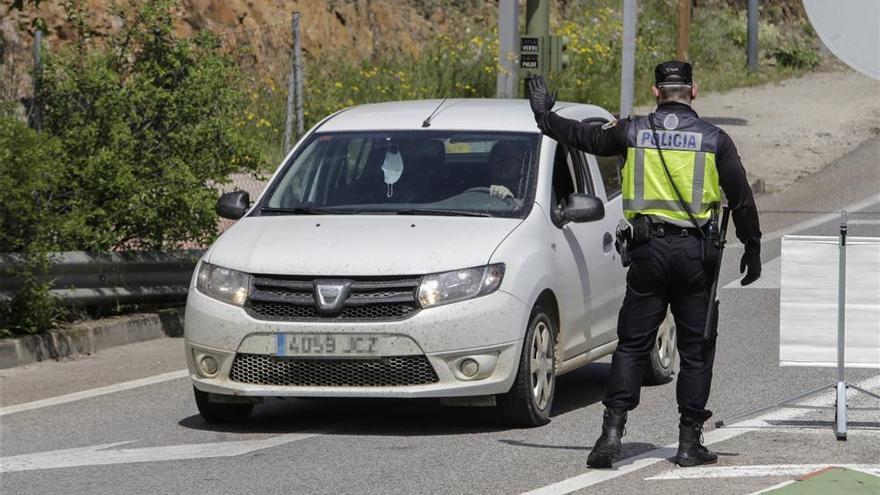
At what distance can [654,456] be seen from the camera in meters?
8.24

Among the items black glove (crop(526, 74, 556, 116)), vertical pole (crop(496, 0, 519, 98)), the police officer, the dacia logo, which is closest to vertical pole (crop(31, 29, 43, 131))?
the dacia logo

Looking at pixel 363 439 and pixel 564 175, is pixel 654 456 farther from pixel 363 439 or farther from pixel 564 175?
pixel 564 175

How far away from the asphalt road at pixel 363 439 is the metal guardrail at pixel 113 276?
58 centimetres

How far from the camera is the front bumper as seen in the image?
8.59 m

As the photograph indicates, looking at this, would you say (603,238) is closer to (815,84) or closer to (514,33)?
(514,33)

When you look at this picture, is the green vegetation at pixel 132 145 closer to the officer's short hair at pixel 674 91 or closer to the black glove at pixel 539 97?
the black glove at pixel 539 97

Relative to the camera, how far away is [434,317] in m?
8.59

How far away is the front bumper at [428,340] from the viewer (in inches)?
338

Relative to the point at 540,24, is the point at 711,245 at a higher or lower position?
lower

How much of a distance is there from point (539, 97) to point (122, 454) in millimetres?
2603

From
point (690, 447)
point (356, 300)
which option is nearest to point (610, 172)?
point (356, 300)

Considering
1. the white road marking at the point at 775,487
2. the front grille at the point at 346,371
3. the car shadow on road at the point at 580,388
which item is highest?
the front grille at the point at 346,371

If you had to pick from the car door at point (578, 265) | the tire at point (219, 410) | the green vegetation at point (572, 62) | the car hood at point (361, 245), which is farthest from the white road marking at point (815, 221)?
the tire at point (219, 410)

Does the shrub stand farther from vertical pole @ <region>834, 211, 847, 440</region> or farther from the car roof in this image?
vertical pole @ <region>834, 211, 847, 440</region>
